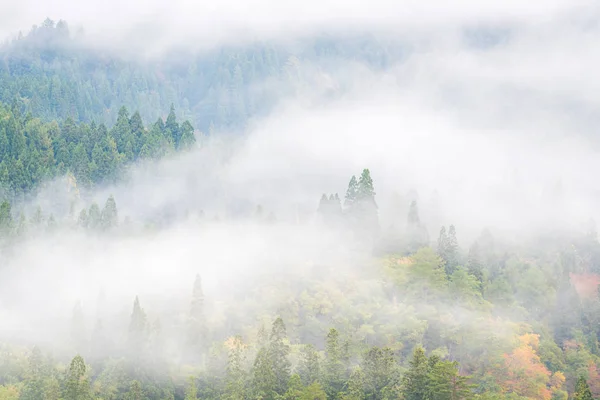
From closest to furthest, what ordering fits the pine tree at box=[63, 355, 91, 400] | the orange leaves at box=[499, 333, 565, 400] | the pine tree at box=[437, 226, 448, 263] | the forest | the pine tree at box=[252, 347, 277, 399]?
the pine tree at box=[63, 355, 91, 400]
the pine tree at box=[252, 347, 277, 399]
the forest
the orange leaves at box=[499, 333, 565, 400]
the pine tree at box=[437, 226, 448, 263]

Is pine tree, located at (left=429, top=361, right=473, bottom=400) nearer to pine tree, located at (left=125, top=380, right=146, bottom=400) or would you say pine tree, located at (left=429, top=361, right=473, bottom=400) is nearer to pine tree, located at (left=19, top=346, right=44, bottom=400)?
pine tree, located at (left=125, top=380, right=146, bottom=400)

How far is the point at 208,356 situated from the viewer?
161 m

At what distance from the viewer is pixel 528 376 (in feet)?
528

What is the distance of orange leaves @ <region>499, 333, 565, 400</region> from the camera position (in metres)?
159

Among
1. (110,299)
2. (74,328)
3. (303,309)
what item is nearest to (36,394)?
(74,328)

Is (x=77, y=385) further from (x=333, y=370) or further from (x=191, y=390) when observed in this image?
(x=333, y=370)

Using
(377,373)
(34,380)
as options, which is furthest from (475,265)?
(34,380)

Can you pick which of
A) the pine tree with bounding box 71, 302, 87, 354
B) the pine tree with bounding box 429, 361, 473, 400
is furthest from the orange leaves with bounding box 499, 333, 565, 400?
the pine tree with bounding box 71, 302, 87, 354

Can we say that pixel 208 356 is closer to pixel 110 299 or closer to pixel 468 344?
pixel 110 299

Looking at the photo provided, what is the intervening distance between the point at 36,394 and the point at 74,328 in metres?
24.6

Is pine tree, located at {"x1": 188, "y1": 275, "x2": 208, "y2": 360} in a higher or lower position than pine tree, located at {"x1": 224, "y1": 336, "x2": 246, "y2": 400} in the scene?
higher

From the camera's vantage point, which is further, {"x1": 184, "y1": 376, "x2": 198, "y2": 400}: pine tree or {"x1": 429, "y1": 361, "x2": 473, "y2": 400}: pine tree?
{"x1": 184, "y1": 376, "x2": 198, "y2": 400}: pine tree

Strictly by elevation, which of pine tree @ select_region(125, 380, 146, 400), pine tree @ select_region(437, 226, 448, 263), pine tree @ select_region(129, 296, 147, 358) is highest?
pine tree @ select_region(437, 226, 448, 263)

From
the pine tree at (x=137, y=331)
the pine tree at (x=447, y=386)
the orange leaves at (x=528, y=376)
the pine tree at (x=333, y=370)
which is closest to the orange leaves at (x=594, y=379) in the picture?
the orange leaves at (x=528, y=376)
